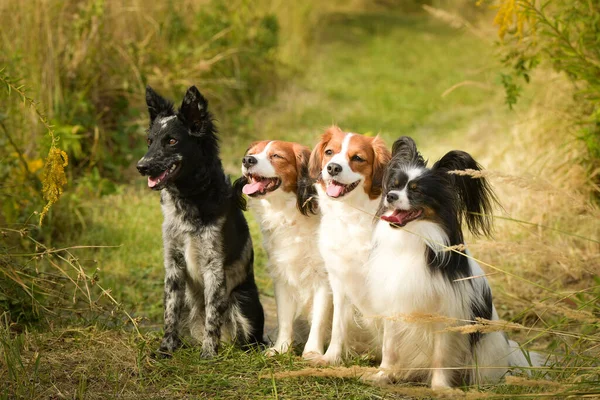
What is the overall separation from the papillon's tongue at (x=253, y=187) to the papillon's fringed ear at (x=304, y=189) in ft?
0.71

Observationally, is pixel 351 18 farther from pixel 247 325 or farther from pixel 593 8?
pixel 247 325

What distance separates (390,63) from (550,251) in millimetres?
11147

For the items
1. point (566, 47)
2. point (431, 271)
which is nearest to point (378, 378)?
point (431, 271)

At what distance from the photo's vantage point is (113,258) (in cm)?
604

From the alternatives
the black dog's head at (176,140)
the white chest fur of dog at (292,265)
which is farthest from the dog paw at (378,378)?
the black dog's head at (176,140)

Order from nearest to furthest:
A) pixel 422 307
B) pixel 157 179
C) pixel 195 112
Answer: pixel 422 307 → pixel 157 179 → pixel 195 112

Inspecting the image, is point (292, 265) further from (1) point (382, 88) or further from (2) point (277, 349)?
(1) point (382, 88)

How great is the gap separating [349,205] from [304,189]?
0.35 metres

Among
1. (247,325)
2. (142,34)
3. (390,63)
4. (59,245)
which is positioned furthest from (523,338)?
(390,63)

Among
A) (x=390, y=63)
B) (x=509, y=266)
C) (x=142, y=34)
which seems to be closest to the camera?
(x=509, y=266)

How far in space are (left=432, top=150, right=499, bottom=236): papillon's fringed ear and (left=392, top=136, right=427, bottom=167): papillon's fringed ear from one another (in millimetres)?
86

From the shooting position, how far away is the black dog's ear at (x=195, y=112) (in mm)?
4086

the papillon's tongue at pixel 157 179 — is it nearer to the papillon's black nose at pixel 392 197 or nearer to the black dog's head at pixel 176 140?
the black dog's head at pixel 176 140

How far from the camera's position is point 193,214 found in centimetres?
413
